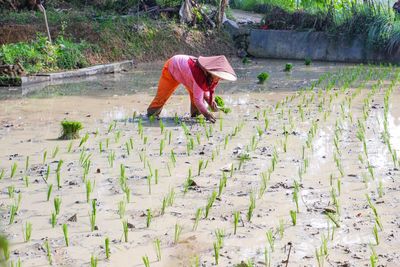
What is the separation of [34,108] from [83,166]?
137 inches

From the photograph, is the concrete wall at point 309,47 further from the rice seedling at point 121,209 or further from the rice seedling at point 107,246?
the rice seedling at point 107,246

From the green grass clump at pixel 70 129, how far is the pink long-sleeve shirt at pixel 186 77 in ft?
4.30

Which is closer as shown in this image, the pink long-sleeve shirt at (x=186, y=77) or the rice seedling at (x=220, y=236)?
the rice seedling at (x=220, y=236)

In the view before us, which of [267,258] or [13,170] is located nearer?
[267,258]

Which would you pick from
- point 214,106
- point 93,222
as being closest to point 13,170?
point 93,222

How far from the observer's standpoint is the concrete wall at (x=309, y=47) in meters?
15.5

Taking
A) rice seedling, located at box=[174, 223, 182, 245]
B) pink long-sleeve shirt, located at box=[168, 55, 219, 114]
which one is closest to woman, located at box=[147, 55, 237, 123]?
pink long-sleeve shirt, located at box=[168, 55, 219, 114]

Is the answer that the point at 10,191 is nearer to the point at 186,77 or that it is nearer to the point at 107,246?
the point at 107,246

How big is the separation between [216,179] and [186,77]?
7.43 feet

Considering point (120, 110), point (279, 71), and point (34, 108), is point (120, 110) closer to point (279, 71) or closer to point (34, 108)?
point (34, 108)

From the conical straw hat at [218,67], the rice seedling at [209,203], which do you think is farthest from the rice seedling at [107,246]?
the conical straw hat at [218,67]

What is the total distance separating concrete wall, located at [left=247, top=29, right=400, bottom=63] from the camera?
15484mm

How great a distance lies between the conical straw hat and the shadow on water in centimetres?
306

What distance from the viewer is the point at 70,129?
5.95 metres
